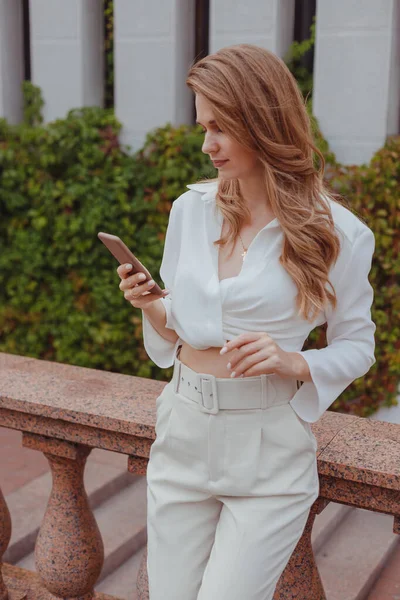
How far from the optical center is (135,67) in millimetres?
5598

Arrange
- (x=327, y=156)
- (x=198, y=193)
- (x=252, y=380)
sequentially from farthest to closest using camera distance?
(x=327, y=156) → (x=198, y=193) → (x=252, y=380)

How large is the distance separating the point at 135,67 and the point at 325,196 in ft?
13.6

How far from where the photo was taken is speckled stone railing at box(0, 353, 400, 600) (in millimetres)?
1909

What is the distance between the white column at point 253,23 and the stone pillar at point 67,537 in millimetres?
3455

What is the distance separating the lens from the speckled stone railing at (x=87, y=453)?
191cm

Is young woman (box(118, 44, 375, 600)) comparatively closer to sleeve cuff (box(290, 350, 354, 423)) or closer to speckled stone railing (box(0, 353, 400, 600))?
sleeve cuff (box(290, 350, 354, 423))

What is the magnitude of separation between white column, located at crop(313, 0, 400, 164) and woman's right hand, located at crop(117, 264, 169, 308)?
3.42 m

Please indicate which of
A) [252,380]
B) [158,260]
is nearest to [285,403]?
[252,380]

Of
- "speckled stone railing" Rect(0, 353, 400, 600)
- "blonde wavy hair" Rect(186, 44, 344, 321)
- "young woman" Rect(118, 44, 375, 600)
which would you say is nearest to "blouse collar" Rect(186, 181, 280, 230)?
"young woman" Rect(118, 44, 375, 600)

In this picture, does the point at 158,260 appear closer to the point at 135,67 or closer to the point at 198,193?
the point at 135,67

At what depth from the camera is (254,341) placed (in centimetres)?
164

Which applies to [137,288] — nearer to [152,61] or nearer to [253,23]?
[253,23]

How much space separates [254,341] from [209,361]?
199 mm

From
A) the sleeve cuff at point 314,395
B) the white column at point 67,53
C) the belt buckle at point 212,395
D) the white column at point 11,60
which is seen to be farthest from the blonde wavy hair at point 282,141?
the white column at point 11,60
